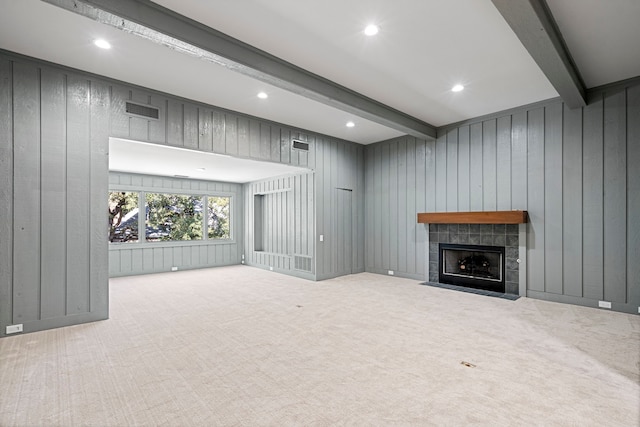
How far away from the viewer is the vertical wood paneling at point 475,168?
5.71 metres

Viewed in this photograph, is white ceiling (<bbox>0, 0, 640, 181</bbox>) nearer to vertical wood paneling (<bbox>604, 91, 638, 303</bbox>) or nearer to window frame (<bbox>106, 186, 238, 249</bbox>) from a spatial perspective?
vertical wood paneling (<bbox>604, 91, 638, 303</bbox>)

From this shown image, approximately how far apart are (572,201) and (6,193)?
7.54 metres

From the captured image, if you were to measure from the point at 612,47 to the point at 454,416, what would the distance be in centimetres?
430

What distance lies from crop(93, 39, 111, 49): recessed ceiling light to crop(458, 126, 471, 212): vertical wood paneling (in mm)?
5723

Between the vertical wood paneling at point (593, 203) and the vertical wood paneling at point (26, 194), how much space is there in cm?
738

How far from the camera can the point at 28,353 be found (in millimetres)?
2980

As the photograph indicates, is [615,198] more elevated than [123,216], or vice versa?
[615,198]

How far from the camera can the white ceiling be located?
2.76m

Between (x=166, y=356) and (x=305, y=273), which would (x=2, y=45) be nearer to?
(x=166, y=356)

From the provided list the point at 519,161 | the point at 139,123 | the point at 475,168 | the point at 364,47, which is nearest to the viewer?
the point at 364,47

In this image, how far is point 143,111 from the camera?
4.34m

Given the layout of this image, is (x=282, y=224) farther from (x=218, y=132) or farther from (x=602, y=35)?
(x=602, y=35)

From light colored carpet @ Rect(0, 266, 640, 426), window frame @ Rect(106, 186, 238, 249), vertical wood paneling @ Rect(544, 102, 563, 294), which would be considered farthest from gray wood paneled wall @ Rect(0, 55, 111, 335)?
vertical wood paneling @ Rect(544, 102, 563, 294)

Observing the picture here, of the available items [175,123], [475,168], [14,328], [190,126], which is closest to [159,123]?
[175,123]
